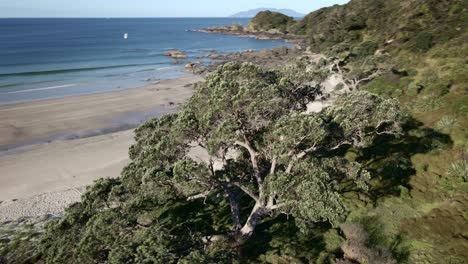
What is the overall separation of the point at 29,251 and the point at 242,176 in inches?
447

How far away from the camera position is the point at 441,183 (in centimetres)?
1545

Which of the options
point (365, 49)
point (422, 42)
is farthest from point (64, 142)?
point (422, 42)

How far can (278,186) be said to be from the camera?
10.3 metres

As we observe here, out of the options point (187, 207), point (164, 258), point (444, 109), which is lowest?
point (187, 207)

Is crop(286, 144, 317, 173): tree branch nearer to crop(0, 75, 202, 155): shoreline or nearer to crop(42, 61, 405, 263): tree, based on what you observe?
crop(42, 61, 405, 263): tree

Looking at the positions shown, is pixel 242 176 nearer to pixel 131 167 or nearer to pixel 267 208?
pixel 267 208

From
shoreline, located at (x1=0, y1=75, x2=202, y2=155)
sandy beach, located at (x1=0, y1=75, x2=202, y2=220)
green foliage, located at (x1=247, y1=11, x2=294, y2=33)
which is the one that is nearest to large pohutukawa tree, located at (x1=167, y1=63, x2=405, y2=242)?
sandy beach, located at (x1=0, y1=75, x2=202, y2=220)

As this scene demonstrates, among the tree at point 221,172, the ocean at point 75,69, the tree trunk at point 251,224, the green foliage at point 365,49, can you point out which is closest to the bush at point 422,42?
the green foliage at point 365,49

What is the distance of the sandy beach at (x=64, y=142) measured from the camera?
21891 millimetres

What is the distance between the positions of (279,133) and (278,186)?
5.72 ft

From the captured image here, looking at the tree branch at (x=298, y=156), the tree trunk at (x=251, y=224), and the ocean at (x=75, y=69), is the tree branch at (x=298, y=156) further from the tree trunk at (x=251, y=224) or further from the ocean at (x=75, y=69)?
the ocean at (x=75, y=69)

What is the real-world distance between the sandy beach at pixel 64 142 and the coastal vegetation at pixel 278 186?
21.1 feet

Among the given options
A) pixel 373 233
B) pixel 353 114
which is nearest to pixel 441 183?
pixel 373 233

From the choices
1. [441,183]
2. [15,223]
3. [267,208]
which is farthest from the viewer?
[15,223]
